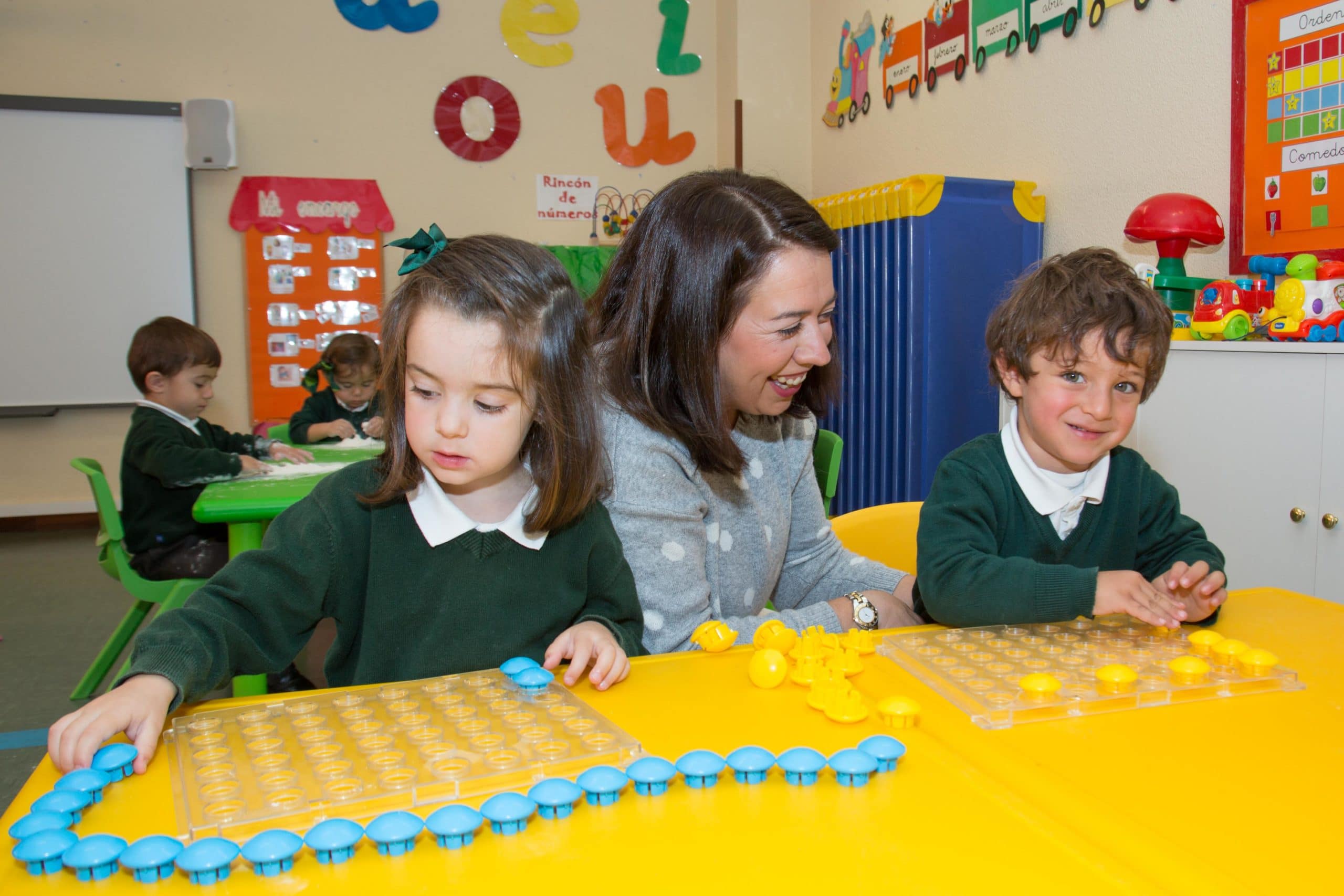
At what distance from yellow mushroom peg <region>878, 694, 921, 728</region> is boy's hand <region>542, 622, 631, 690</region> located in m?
0.22

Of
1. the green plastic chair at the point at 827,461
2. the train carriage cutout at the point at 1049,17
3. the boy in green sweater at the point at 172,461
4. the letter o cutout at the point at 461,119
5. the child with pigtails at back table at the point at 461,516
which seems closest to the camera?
the child with pigtails at back table at the point at 461,516

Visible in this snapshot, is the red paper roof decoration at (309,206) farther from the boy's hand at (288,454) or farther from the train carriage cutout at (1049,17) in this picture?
the train carriage cutout at (1049,17)

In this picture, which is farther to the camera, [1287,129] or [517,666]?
[1287,129]

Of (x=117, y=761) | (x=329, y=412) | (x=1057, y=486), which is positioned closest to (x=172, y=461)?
(x=329, y=412)

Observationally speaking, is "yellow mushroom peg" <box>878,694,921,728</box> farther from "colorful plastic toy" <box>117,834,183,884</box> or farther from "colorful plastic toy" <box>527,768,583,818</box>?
"colorful plastic toy" <box>117,834,183,884</box>

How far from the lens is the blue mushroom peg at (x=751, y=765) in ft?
2.04

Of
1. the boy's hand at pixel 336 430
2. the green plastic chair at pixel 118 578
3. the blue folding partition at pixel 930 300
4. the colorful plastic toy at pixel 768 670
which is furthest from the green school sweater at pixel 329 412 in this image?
the colorful plastic toy at pixel 768 670

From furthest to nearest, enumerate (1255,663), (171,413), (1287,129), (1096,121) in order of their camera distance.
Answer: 1. (1096,121)
2. (171,413)
3. (1287,129)
4. (1255,663)

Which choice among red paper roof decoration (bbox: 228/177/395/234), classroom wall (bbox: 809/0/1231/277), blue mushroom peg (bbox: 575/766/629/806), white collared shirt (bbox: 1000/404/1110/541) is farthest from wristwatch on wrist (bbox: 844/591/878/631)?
red paper roof decoration (bbox: 228/177/395/234)

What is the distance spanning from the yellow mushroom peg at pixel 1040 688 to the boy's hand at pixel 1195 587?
0.28 meters

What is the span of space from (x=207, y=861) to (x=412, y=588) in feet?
1.71

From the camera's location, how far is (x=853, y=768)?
62 cm

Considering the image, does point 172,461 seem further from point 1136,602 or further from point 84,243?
point 84,243

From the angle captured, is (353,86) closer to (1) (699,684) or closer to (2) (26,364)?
(2) (26,364)
